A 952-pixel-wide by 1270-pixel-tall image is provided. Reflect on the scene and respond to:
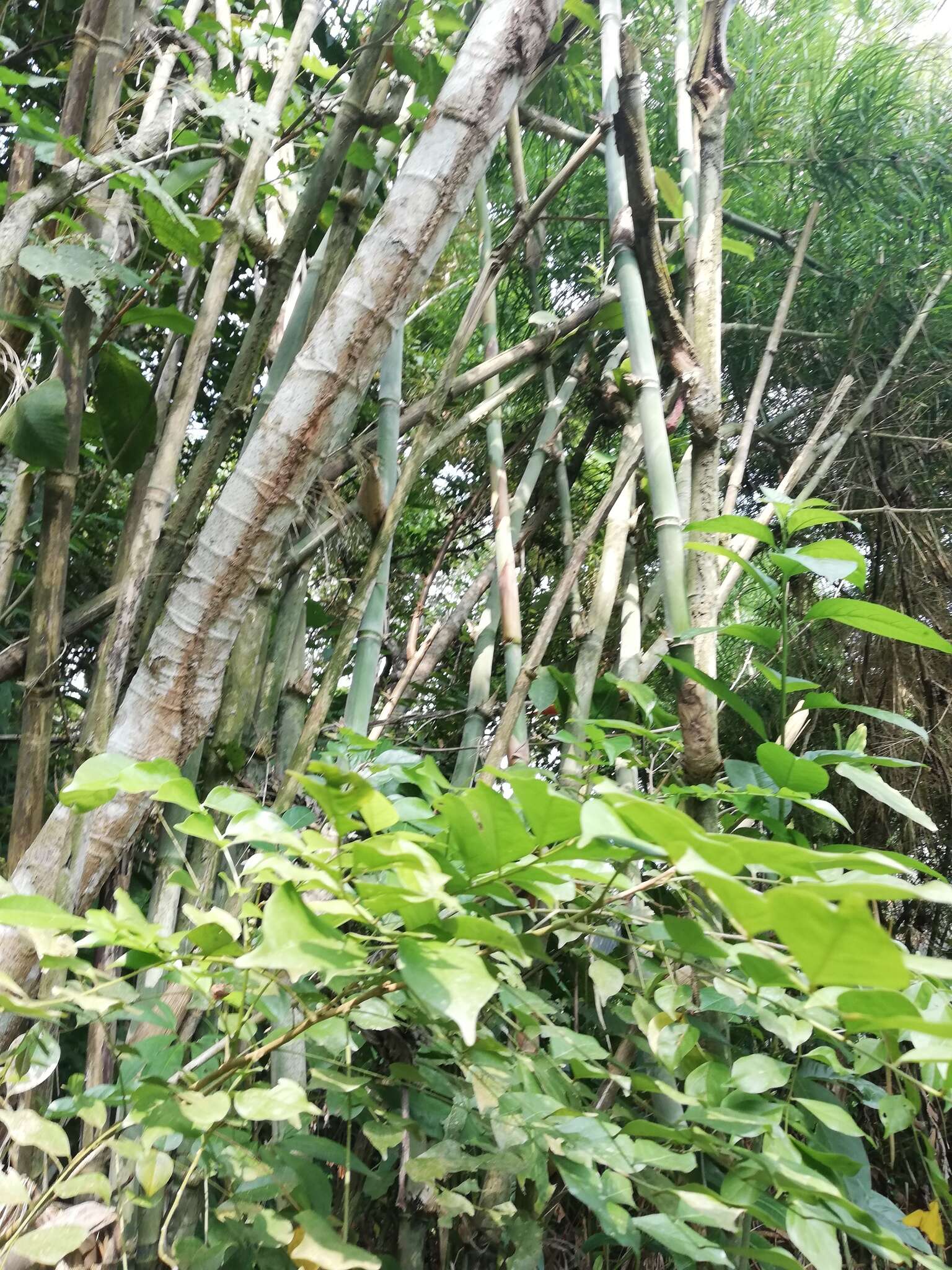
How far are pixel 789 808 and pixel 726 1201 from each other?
21 cm

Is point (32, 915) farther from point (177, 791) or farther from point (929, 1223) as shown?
point (929, 1223)

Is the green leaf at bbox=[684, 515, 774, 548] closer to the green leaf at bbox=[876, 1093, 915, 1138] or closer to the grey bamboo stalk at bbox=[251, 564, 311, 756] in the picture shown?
the green leaf at bbox=[876, 1093, 915, 1138]

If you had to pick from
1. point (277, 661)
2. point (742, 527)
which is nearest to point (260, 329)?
point (277, 661)

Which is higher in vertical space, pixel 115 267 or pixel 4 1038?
pixel 115 267

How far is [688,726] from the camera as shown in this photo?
53cm

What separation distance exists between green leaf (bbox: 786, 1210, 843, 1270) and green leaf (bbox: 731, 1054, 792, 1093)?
51 mm

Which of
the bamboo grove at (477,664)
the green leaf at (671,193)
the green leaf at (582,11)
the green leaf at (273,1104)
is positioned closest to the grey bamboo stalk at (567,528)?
the bamboo grove at (477,664)

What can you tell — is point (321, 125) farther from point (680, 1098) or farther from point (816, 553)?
point (680, 1098)

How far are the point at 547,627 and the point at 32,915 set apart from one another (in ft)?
1.78

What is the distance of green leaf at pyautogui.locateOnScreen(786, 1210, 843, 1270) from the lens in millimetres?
347

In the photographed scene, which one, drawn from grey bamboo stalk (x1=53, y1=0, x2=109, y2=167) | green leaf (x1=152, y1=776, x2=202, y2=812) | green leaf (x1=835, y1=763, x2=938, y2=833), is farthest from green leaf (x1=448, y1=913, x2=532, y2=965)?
grey bamboo stalk (x1=53, y1=0, x2=109, y2=167)

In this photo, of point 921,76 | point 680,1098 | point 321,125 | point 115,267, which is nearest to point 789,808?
point 680,1098

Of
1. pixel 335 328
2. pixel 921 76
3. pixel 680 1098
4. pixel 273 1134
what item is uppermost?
pixel 921 76

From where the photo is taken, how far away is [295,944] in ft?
0.85
